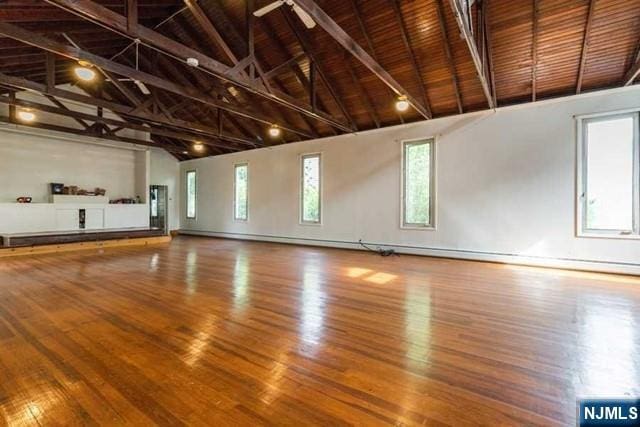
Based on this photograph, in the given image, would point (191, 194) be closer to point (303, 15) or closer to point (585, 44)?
point (303, 15)

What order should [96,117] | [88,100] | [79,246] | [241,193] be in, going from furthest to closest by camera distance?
[241,193] < [79,246] < [96,117] < [88,100]

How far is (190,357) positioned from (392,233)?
243 inches

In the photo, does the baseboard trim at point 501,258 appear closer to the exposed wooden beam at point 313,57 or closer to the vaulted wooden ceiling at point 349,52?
the vaulted wooden ceiling at point 349,52

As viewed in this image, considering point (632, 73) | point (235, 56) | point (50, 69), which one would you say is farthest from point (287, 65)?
point (632, 73)

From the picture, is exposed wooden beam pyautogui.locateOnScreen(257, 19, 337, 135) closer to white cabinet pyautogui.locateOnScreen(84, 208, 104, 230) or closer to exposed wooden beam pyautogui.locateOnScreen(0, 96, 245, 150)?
exposed wooden beam pyautogui.locateOnScreen(0, 96, 245, 150)

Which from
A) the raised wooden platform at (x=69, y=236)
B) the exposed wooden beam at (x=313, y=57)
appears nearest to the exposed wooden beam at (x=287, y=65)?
the exposed wooden beam at (x=313, y=57)

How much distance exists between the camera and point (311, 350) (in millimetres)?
2391

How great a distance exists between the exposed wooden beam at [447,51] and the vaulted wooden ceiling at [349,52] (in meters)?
0.02

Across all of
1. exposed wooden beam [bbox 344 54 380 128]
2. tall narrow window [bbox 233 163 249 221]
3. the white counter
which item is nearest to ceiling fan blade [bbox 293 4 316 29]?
exposed wooden beam [bbox 344 54 380 128]

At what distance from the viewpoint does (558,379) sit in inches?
78.5

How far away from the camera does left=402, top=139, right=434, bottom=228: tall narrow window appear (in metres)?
7.21

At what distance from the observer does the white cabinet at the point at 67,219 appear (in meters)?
8.88

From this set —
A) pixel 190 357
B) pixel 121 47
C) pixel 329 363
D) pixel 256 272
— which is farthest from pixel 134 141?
pixel 329 363

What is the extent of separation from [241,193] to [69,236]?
5195mm
